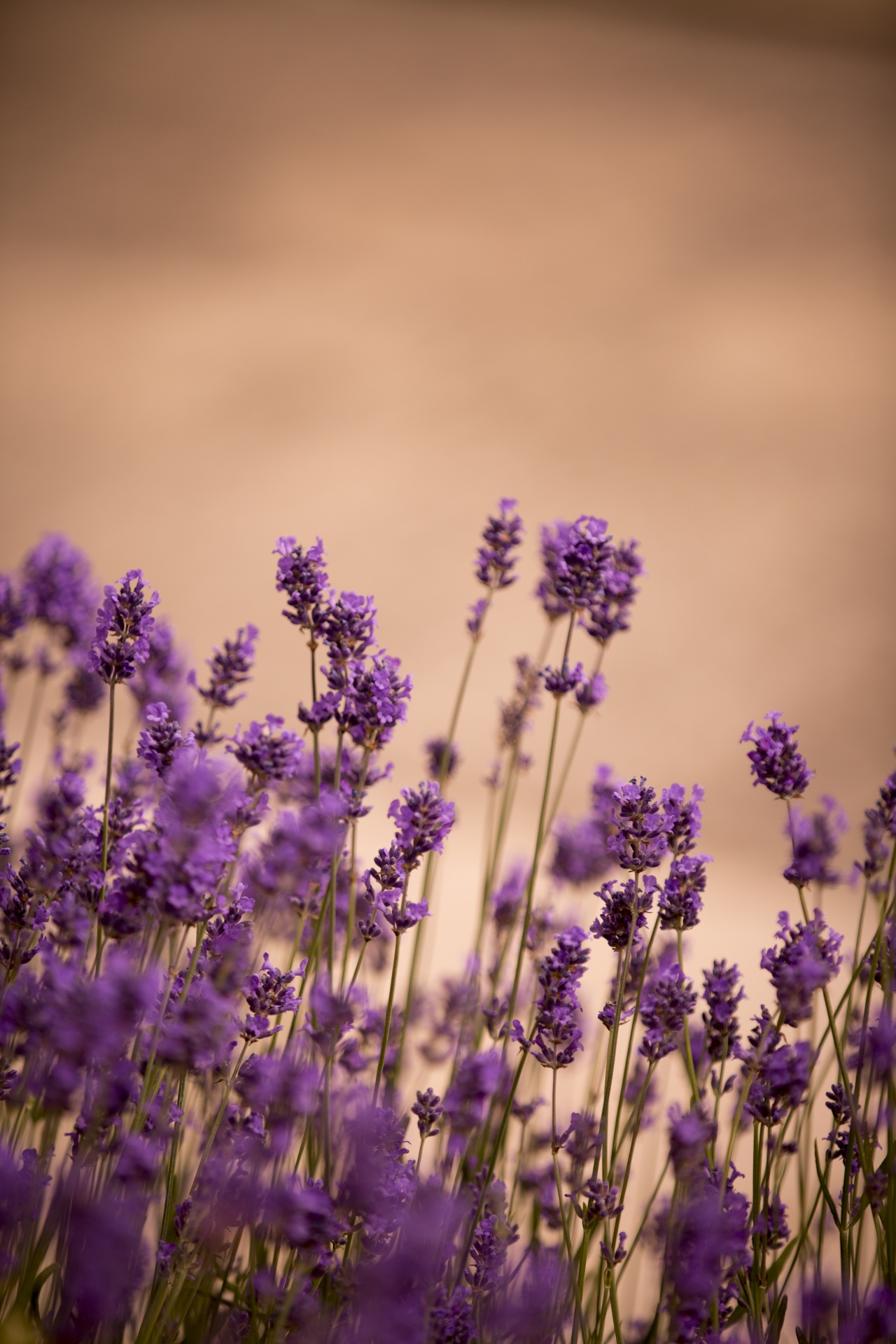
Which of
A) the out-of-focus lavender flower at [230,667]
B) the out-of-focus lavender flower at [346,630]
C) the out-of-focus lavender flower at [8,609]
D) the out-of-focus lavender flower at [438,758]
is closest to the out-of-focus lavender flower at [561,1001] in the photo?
the out-of-focus lavender flower at [346,630]

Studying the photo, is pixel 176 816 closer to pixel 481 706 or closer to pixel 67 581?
pixel 67 581

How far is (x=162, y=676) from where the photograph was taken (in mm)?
1577

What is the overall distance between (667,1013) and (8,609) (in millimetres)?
1314

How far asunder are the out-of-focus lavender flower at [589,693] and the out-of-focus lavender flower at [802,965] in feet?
1.15

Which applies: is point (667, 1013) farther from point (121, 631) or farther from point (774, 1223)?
point (121, 631)

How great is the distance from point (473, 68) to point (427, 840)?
332 centimetres

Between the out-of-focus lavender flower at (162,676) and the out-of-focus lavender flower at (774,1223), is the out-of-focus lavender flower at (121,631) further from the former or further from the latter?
the out-of-focus lavender flower at (774,1223)

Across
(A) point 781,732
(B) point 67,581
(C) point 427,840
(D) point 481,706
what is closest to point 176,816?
(C) point 427,840

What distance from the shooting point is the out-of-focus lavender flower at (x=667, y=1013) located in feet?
2.87

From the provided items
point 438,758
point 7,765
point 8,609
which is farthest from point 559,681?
point 8,609

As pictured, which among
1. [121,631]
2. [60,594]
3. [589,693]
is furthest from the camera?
[60,594]

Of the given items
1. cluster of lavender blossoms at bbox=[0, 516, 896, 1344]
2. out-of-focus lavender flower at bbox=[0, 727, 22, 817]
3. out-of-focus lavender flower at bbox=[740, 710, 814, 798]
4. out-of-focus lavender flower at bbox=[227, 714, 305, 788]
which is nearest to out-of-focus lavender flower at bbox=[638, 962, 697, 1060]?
cluster of lavender blossoms at bbox=[0, 516, 896, 1344]

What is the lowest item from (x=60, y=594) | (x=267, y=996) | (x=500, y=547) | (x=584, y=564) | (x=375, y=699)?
(x=267, y=996)

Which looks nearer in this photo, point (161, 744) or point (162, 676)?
point (161, 744)
